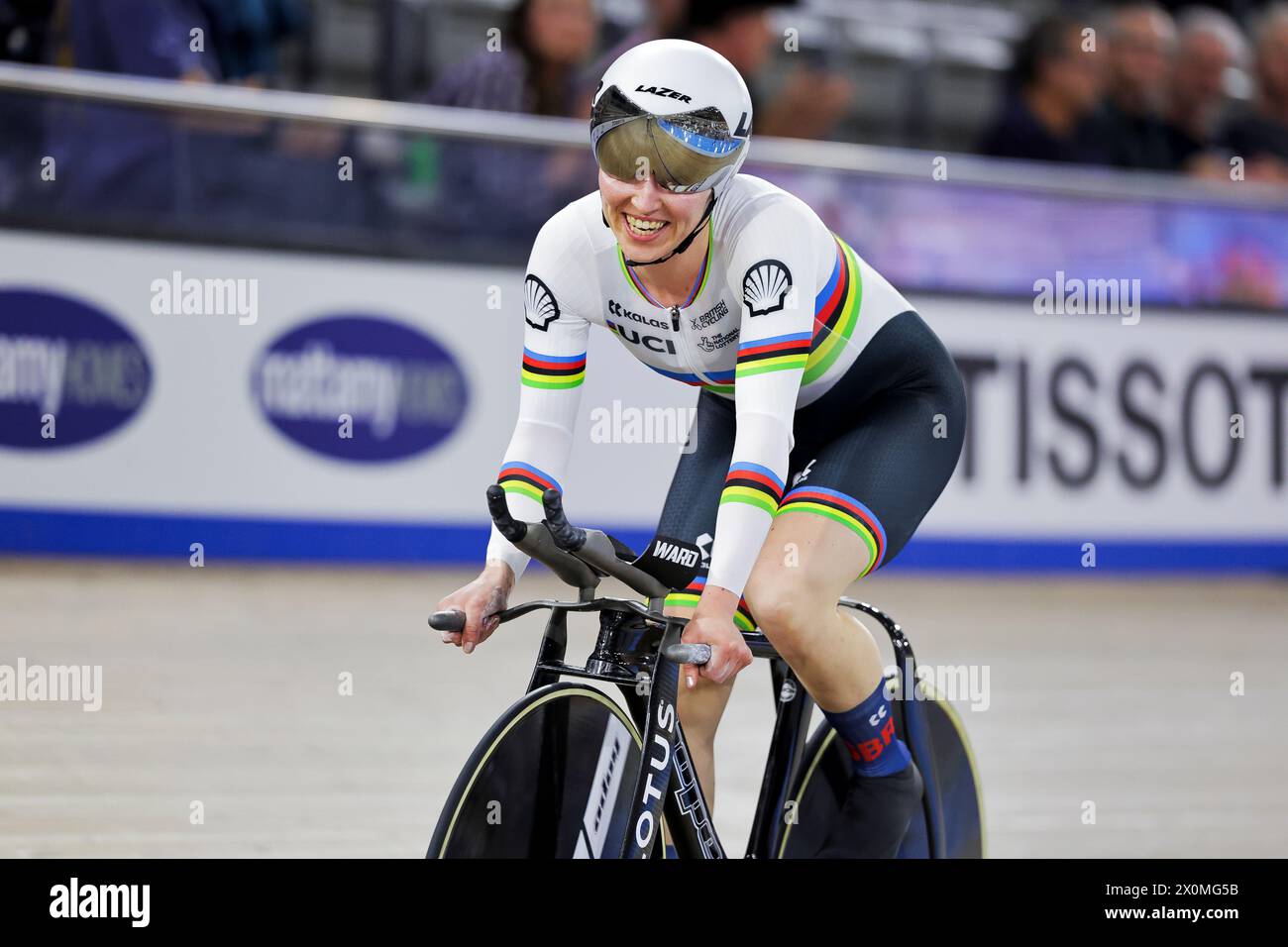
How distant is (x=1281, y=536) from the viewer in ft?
26.3

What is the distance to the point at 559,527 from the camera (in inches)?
83.7

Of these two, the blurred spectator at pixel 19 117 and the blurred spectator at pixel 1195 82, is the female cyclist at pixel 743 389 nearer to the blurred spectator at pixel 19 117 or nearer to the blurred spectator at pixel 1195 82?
the blurred spectator at pixel 19 117

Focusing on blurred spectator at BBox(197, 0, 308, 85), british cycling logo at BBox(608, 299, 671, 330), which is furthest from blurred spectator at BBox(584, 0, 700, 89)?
british cycling logo at BBox(608, 299, 671, 330)

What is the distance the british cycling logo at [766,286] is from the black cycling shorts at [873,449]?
16.0 inches

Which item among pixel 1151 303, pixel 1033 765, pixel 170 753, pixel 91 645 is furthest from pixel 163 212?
pixel 1151 303

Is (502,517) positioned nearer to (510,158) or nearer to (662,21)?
(510,158)

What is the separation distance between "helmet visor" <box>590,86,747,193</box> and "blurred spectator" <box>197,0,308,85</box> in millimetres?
4512

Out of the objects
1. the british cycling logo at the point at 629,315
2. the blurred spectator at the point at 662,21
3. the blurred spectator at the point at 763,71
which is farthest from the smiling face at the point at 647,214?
the blurred spectator at the point at 662,21

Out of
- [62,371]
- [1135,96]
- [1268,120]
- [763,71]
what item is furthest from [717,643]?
[1268,120]

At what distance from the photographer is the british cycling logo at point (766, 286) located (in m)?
2.46

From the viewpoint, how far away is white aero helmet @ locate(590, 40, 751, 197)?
2.33 meters

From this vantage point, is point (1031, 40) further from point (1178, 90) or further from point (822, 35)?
point (822, 35)
